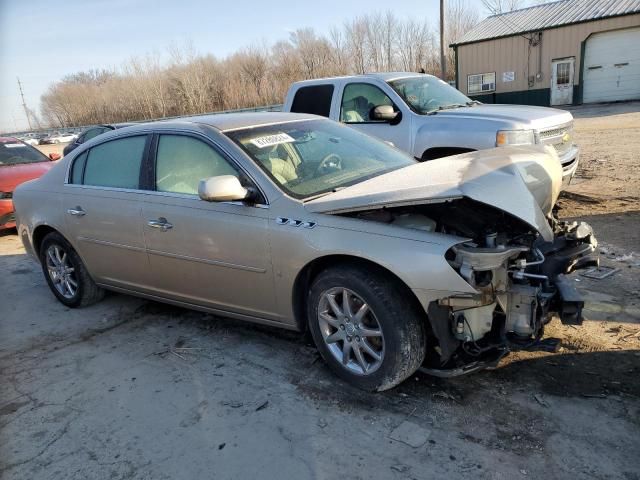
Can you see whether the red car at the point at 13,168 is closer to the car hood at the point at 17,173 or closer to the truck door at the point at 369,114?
the car hood at the point at 17,173

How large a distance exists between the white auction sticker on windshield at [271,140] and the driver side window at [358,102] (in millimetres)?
3562

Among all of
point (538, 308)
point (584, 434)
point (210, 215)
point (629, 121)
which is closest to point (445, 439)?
point (584, 434)

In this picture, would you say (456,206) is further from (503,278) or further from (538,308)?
(538,308)

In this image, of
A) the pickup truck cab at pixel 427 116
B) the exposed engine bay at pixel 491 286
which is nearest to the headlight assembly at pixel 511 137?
the pickup truck cab at pixel 427 116

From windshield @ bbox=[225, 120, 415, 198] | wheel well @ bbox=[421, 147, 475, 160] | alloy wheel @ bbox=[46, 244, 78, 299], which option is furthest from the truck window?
alloy wheel @ bbox=[46, 244, 78, 299]

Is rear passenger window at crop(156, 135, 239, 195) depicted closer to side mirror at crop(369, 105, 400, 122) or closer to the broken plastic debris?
the broken plastic debris

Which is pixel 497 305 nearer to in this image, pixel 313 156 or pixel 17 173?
pixel 313 156

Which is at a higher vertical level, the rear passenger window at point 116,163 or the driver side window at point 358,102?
the driver side window at point 358,102

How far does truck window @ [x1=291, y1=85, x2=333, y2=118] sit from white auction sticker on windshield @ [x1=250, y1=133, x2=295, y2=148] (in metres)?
3.75

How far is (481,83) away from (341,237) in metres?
28.3

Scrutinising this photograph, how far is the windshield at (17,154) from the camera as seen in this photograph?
9.32 meters

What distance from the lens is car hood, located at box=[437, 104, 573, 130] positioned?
20.3 ft

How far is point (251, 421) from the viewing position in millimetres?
2998

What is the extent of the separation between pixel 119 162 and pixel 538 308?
11.4 feet
